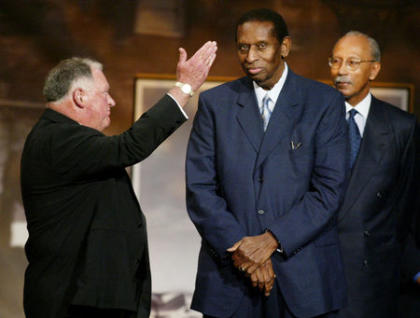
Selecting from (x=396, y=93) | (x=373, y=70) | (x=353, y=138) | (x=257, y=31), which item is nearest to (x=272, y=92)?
(x=257, y=31)

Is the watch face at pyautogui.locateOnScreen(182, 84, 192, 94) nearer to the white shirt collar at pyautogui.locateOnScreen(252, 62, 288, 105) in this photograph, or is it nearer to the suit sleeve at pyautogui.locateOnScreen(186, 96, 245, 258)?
the suit sleeve at pyautogui.locateOnScreen(186, 96, 245, 258)

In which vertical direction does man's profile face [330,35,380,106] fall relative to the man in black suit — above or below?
above

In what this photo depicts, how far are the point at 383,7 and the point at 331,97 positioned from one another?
7.75ft

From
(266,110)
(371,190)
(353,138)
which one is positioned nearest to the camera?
(266,110)

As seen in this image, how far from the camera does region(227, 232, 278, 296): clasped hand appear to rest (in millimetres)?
2578

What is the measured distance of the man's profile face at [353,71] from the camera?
3.37 metres

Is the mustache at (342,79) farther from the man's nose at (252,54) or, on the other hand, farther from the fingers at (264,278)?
the fingers at (264,278)

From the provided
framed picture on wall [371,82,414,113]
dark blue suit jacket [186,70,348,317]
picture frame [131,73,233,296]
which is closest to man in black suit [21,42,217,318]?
dark blue suit jacket [186,70,348,317]

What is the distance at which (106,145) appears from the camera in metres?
2.74

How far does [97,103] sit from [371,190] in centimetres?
127

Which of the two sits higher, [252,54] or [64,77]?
[252,54]

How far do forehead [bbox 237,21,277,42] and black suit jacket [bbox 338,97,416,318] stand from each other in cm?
78

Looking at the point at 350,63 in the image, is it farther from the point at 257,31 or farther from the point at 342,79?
the point at 257,31

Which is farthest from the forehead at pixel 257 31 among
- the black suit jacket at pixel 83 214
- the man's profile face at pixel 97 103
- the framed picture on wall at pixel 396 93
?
the framed picture on wall at pixel 396 93
